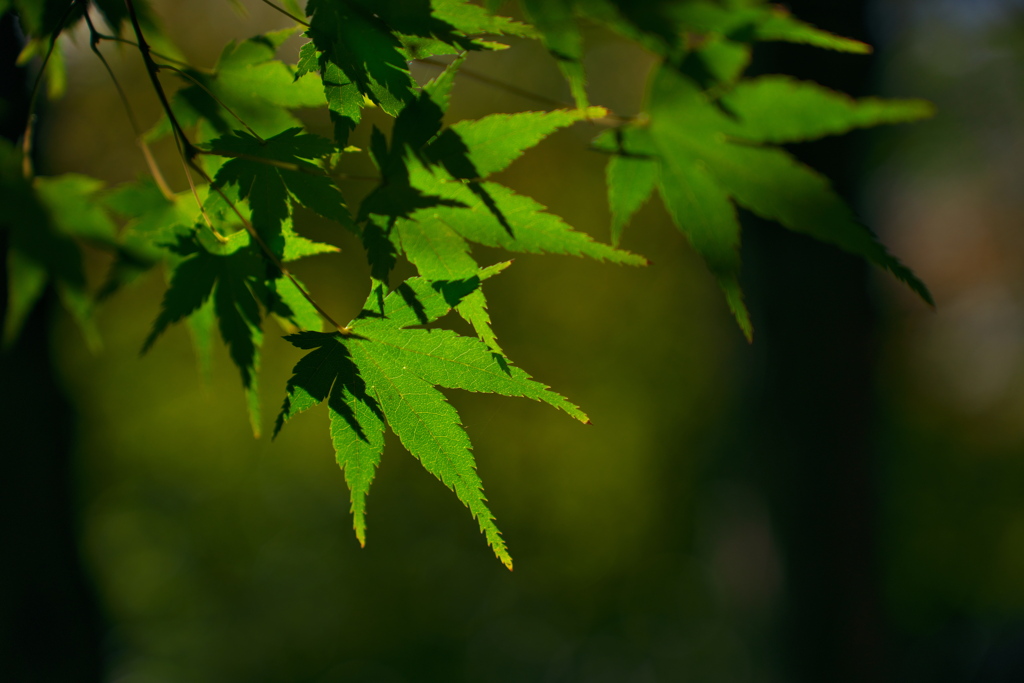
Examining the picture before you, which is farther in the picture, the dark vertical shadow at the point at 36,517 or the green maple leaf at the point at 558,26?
the dark vertical shadow at the point at 36,517

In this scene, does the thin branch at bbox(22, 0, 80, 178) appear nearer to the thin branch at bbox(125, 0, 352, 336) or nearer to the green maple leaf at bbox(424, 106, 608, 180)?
the thin branch at bbox(125, 0, 352, 336)

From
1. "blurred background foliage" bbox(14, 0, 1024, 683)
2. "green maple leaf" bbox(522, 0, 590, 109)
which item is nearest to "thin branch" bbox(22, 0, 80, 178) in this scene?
"green maple leaf" bbox(522, 0, 590, 109)

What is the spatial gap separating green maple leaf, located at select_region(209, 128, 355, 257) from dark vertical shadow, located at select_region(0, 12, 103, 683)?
8.65ft

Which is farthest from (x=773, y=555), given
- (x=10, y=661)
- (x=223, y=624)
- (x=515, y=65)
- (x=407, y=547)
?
(x=223, y=624)

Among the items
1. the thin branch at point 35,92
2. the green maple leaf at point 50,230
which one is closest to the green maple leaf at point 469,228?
the thin branch at point 35,92

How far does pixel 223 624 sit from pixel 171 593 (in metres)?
0.80

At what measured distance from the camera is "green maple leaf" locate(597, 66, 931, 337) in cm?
69

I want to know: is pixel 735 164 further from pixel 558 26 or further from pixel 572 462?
pixel 572 462

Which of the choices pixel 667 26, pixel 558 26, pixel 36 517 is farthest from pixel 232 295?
pixel 36 517

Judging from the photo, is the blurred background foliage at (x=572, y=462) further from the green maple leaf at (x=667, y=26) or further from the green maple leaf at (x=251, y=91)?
the green maple leaf at (x=667, y=26)

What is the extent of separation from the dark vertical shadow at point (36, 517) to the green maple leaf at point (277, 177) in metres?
2.64

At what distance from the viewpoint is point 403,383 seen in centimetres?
72

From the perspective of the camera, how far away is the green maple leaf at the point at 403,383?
69 centimetres

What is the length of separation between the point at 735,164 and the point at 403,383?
1.67 feet
